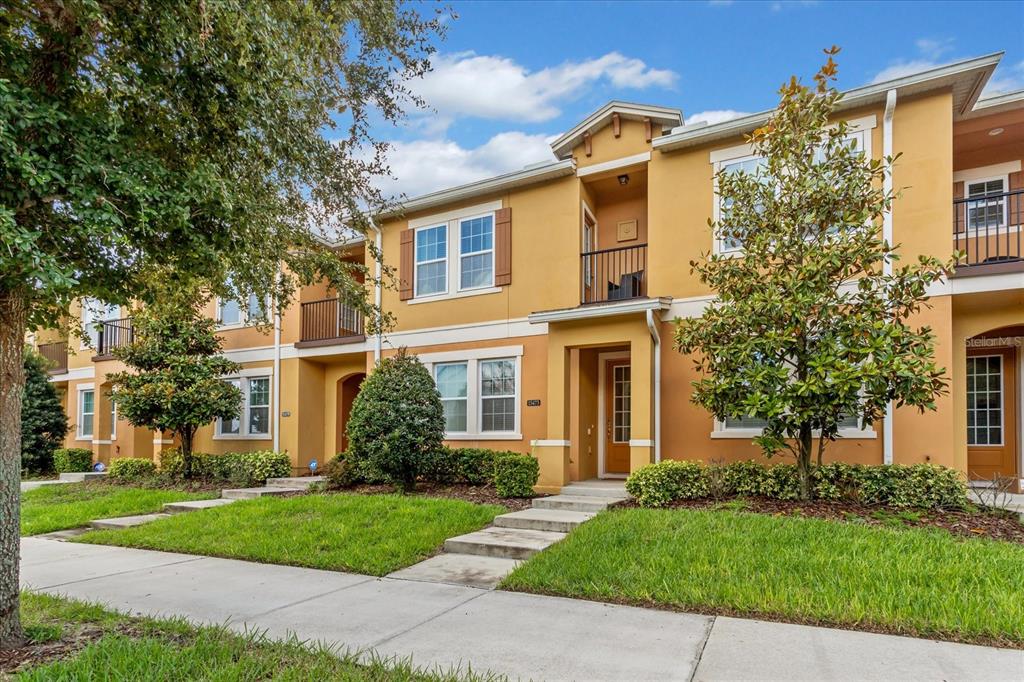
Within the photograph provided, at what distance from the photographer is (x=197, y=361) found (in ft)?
46.5

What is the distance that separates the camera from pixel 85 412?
1983 cm

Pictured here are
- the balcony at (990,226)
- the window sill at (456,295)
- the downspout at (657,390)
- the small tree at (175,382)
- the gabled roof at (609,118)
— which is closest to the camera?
the balcony at (990,226)

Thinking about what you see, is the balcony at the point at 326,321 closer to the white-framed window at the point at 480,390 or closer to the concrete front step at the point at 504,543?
the white-framed window at the point at 480,390

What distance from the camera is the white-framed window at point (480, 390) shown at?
463 inches

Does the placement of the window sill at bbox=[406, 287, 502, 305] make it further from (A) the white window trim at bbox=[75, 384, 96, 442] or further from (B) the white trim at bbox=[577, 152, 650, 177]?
(A) the white window trim at bbox=[75, 384, 96, 442]

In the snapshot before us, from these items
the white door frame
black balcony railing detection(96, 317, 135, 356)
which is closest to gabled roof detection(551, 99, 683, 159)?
the white door frame

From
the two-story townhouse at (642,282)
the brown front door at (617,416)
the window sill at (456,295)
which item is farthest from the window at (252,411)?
the brown front door at (617,416)

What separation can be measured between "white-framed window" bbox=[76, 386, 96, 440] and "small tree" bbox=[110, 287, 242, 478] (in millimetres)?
7238

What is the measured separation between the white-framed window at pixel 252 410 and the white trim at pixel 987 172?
15661 mm

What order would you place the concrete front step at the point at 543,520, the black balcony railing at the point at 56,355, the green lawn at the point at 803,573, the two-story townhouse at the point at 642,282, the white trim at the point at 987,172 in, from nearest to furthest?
the green lawn at the point at 803,573 → the concrete front step at the point at 543,520 → the two-story townhouse at the point at 642,282 → the white trim at the point at 987,172 → the black balcony railing at the point at 56,355

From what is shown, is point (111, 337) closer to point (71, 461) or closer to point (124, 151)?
point (71, 461)

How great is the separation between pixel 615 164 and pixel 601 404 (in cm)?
465

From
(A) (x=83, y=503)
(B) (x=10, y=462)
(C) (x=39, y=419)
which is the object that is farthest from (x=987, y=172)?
(C) (x=39, y=419)

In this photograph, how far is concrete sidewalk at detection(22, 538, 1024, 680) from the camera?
12.3 feet
